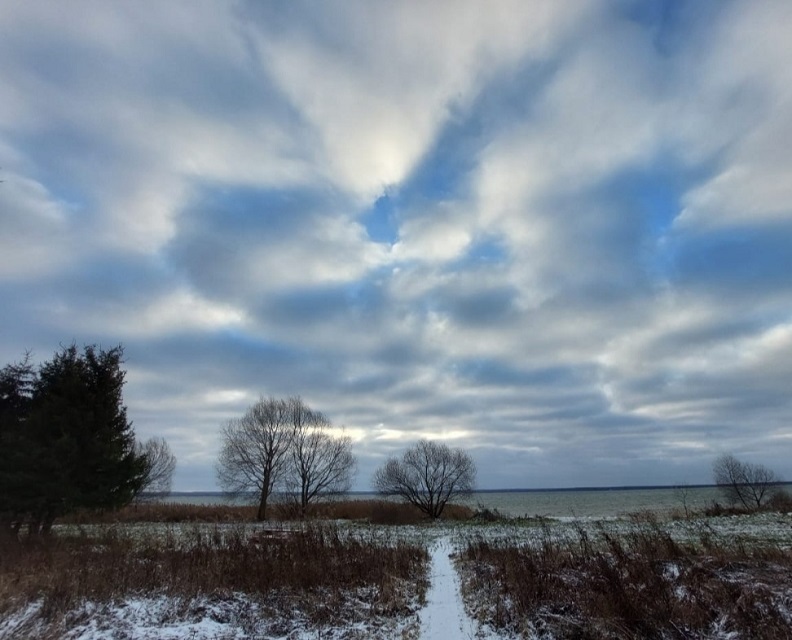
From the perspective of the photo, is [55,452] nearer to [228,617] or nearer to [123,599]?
[123,599]

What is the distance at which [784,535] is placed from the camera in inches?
787

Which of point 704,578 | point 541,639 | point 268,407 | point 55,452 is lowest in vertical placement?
point 541,639

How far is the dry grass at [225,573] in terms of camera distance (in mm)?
10039

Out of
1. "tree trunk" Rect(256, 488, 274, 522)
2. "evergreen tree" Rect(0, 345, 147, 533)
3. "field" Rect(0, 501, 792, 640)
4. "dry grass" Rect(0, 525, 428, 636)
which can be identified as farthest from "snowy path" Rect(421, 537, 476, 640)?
"tree trunk" Rect(256, 488, 274, 522)

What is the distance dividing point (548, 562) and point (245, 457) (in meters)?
42.3

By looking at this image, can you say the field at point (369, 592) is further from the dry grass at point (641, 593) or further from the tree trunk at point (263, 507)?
the tree trunk at point (263, 507)

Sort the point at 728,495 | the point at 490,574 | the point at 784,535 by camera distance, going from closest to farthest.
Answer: the point at 490,574 < the point at 784,535 < the point at 728,495

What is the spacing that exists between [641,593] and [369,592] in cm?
570

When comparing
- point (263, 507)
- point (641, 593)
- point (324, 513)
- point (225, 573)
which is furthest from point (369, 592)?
point (263, 507)

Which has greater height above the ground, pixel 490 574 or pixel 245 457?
pixel 245 457

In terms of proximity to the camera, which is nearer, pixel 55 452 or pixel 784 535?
pixel 55 452

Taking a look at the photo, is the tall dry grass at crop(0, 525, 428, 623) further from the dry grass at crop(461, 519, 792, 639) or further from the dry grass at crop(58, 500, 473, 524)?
the dry grass at crop(58, 500, 473, 524)

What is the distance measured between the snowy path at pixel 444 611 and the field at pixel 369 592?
0.17ft

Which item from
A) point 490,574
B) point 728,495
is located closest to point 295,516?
point 490,574
